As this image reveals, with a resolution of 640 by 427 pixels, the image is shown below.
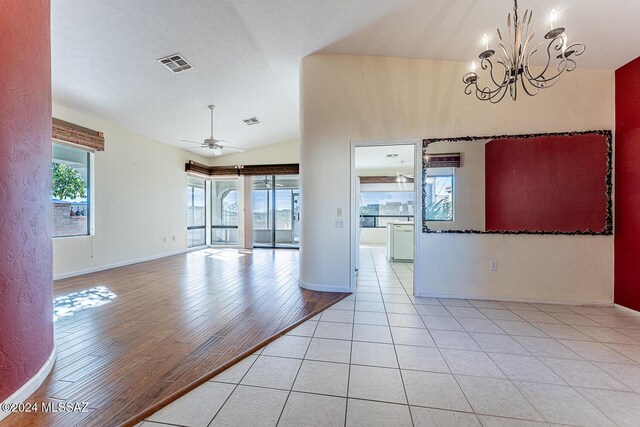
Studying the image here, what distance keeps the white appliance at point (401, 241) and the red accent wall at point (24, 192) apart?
18.6ft

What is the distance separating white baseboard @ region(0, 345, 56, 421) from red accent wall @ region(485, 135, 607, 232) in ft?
14.9

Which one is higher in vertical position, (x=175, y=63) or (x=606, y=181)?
(x=175, y=63)

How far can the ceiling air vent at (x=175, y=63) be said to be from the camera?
141 inches

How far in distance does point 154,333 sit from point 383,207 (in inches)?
323

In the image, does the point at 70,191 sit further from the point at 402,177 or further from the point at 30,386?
the point at 402,177

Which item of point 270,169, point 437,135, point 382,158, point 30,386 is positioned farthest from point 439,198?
point 270,169

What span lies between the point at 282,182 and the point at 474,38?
621 centimetres

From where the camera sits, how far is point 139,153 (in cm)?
593

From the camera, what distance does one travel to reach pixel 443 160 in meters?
3.59

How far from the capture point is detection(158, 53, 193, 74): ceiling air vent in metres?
3.57

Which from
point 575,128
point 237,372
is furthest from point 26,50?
point 575,128

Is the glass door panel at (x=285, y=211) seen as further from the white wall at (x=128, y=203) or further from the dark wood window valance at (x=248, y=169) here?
the white wall at (x=128, y=203)

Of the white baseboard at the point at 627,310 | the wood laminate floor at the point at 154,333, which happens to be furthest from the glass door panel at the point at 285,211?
the white baseboard at the point at 627,310

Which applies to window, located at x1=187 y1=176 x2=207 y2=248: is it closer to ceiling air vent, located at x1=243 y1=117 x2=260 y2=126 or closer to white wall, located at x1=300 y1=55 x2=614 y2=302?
ceiling air vent, located at x1=243 y1=117 x2=260 y2=126
